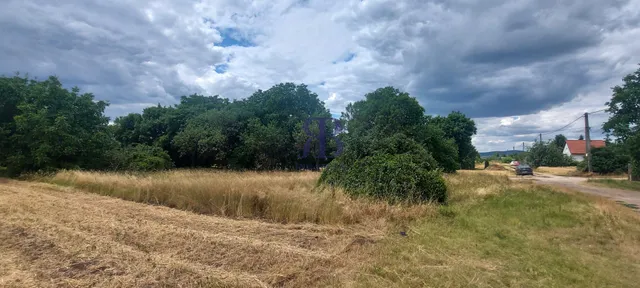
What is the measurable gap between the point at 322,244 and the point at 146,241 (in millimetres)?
2688

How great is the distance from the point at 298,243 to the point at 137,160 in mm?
19392

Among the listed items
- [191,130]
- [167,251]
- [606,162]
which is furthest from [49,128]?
[606,162]

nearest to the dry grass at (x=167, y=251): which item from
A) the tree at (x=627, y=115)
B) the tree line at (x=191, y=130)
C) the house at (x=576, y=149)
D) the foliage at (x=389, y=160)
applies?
the foliage at (x=389, y=160)

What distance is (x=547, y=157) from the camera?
171ft

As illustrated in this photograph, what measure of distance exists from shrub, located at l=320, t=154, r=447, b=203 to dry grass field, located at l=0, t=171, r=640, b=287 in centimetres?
125

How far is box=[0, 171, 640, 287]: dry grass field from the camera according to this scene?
3.88 meters

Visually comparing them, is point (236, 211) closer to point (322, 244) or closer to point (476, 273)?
point (322, 244)

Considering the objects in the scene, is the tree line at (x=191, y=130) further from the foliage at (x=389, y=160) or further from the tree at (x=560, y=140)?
the tree at (x=560, y=140)

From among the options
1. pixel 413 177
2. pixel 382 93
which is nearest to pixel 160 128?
pixel 382 93

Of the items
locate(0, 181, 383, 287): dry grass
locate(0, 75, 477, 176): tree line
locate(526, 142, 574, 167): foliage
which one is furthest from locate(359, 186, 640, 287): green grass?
locate(526, 142, 574, 167): foliage

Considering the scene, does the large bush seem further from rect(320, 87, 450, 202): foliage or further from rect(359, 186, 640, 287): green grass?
rect(359, 186, 640, 287): green grass

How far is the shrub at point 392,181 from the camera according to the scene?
9875mm

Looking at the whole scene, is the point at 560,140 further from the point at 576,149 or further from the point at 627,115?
the point at 627,115

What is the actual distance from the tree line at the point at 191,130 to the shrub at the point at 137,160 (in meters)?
0.06
